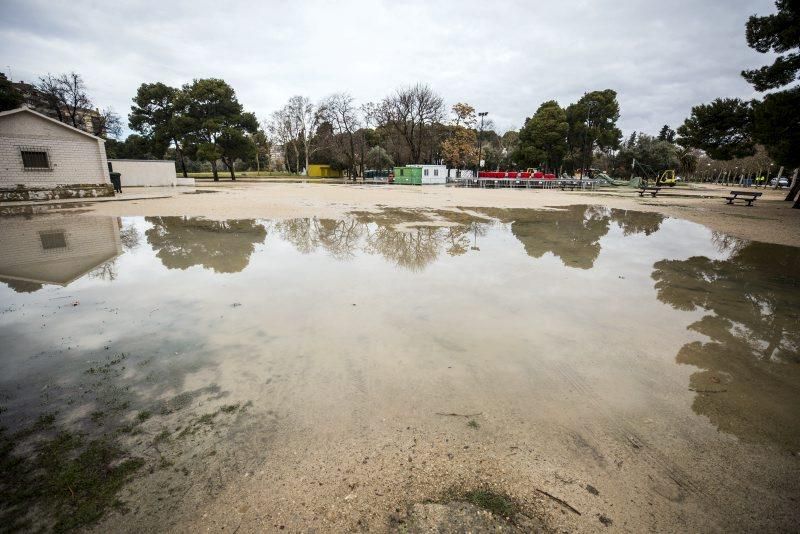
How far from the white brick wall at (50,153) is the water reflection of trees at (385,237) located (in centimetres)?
1943

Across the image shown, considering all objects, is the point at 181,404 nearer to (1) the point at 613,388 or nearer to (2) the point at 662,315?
(1) the point at 613,388

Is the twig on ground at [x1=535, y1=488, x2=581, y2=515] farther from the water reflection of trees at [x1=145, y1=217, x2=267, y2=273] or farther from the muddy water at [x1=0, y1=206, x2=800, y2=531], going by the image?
the water reflection of trees at [x1=145, y1=217, x2=267, y2=273]

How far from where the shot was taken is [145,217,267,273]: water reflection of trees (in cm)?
810

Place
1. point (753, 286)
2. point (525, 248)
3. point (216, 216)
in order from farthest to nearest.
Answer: point (216, 216), point (525, 248), point (753, 286)

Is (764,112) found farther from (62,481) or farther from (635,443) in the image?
(62,481)

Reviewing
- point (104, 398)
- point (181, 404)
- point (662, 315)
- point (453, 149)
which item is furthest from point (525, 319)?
point (453, 149)

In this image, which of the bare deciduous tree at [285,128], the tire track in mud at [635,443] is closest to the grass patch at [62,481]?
the tire track in mud at [635,443]

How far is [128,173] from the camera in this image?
36.7 metres

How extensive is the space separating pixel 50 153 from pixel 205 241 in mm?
20780

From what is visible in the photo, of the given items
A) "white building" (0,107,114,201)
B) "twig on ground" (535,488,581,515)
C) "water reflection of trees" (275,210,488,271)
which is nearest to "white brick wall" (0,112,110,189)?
"white building" (0,107,114,201)

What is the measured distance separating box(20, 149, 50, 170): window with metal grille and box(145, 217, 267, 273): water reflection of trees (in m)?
14.3

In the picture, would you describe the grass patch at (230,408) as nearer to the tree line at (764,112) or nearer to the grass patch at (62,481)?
the grass patch at (62,481)

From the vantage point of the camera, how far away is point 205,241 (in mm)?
10336

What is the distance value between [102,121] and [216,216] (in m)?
49.4
